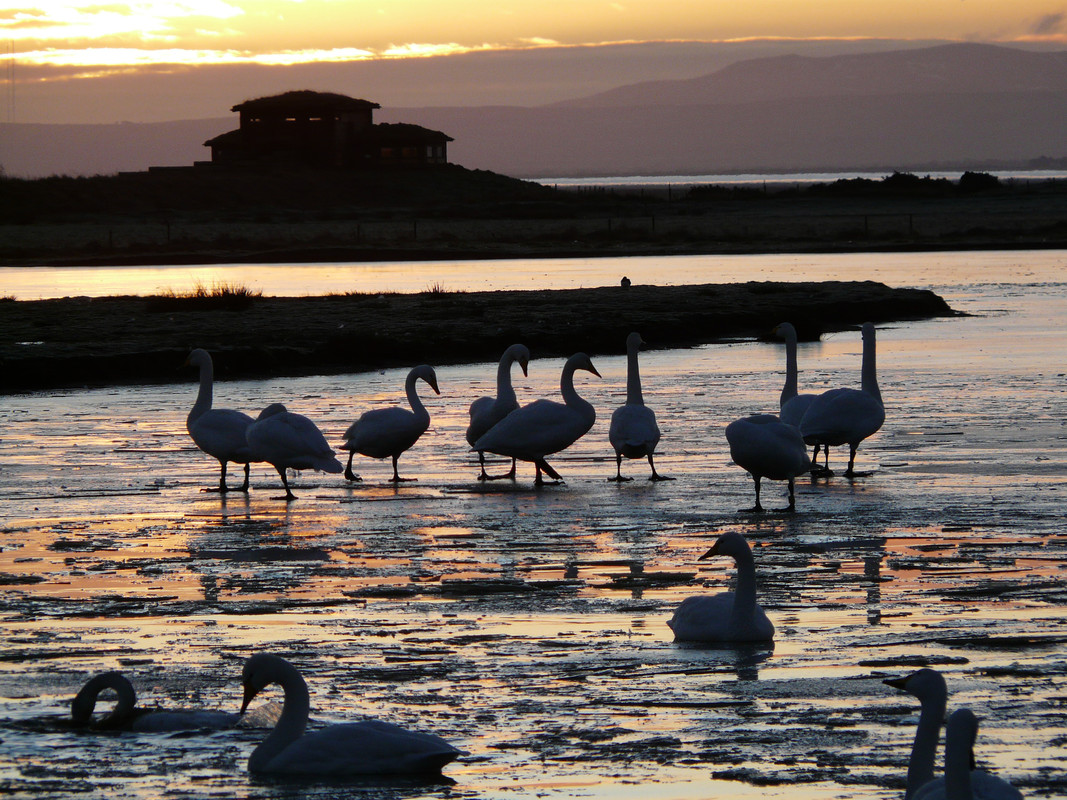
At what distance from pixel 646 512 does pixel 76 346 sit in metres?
15.0

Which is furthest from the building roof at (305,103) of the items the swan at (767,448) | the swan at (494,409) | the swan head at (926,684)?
the swan head at (926,684)

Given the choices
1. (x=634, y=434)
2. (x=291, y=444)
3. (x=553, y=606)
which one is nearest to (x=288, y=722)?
(x=553, y=606)

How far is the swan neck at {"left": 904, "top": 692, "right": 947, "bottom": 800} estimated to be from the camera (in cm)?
577

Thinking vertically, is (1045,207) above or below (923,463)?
above

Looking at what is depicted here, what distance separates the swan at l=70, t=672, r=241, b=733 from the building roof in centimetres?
9746

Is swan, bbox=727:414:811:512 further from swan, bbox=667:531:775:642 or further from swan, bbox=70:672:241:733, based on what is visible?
swan, bbox=70:672:241:733

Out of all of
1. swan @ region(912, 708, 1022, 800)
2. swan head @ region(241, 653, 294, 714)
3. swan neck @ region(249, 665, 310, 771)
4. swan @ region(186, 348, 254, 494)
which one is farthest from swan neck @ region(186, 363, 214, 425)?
swan @ region(912, 708, 1022, 800)

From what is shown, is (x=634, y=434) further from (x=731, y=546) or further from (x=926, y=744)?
(x=926, y=744)

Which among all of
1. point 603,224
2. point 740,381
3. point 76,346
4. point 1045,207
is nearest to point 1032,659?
point 740,381

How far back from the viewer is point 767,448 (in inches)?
498

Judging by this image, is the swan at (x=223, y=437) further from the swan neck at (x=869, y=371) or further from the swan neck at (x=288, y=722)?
the swan neck at (x=288, y=722)

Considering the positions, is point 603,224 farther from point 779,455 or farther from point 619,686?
point 619,686

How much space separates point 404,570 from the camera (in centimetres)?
1085

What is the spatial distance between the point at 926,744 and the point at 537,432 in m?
9.07
